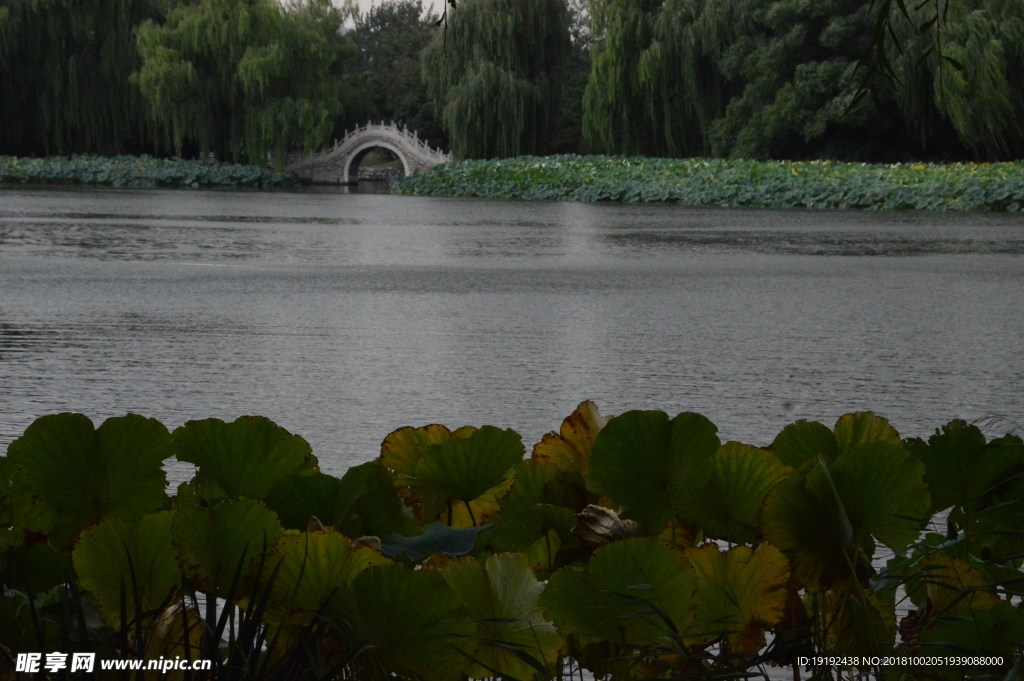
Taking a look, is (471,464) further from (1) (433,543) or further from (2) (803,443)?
(2) (803,443)

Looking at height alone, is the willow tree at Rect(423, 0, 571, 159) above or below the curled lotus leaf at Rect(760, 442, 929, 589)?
above

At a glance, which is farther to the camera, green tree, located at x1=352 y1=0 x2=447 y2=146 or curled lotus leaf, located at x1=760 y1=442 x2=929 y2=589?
green tree, located at x1=352 y1=0 x2=447 y2=146

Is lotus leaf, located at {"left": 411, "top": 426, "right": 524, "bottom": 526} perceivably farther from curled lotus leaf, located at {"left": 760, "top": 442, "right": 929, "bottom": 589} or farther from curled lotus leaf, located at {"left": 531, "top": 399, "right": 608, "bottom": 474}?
curled lotus leaf, located at {"left": 760, "top": 442, "right": 929, "bottom": 589}

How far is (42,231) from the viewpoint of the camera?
14.6m

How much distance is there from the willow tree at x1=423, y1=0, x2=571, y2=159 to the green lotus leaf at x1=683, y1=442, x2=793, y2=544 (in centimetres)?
3368

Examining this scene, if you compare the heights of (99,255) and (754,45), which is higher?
(754,45)

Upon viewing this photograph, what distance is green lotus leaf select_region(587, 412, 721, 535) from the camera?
1.52m

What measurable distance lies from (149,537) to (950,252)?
41.2 ft

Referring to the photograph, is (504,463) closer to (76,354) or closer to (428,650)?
(428,650)

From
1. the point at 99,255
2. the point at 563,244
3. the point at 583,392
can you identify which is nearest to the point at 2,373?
the point at 583,392

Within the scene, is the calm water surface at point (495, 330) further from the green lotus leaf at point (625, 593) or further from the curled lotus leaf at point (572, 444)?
the green lotus leaf at point (625, 593)

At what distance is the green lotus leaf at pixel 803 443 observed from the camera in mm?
1709

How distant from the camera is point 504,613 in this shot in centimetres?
Answer: 132

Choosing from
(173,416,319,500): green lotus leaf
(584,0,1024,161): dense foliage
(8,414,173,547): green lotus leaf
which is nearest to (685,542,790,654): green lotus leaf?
(173,416,319,500): green lotus leaf
